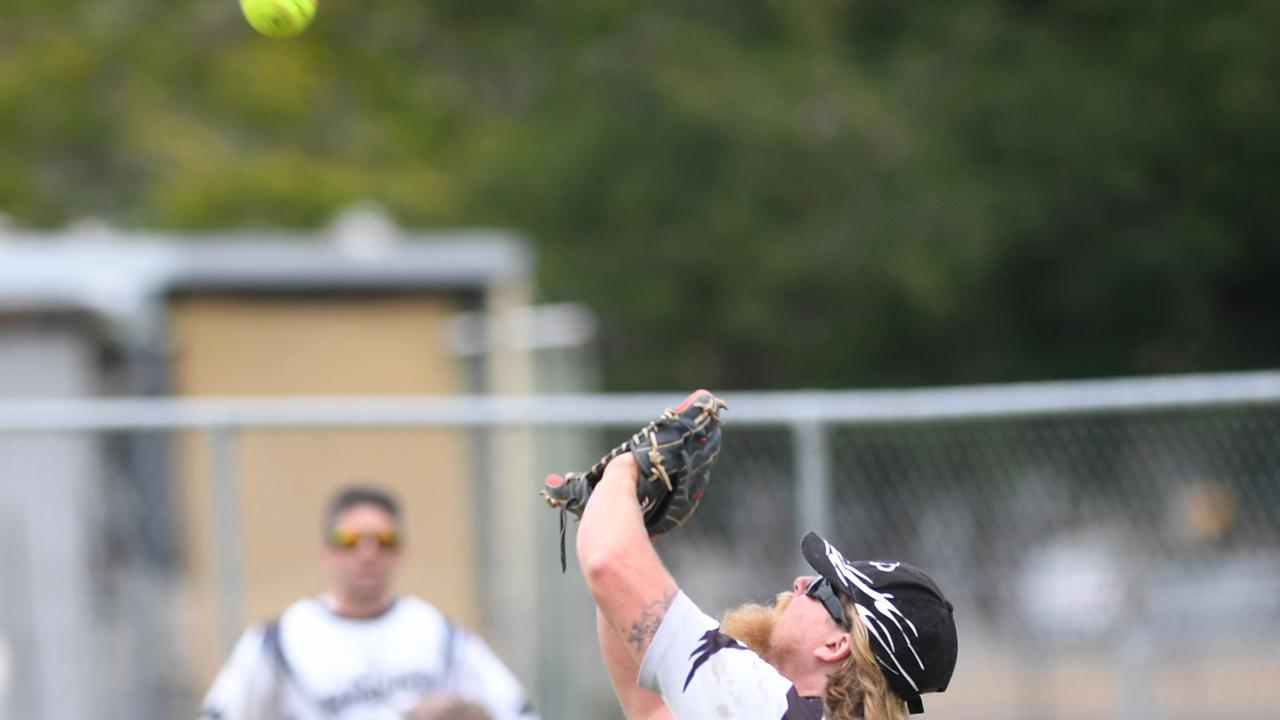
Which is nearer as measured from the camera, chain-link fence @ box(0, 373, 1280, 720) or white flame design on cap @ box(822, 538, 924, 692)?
white flame design on cap @ box(822, 538, 924, 692)

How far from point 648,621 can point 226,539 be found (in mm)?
4140

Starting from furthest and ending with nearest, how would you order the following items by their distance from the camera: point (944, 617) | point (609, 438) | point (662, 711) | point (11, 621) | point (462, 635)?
point (609, 438), point (11, 621), point (462, 635), point (662, 711), point (944, 617)

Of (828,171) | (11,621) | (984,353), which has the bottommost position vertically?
(11,621)

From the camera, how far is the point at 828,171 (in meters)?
17.4

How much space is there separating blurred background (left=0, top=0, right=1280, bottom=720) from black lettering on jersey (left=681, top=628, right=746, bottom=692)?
12.3 ft

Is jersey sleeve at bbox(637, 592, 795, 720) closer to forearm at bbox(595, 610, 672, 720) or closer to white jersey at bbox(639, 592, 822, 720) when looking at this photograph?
white jersey at bbox(639, 592, 822, 720)

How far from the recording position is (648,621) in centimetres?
273

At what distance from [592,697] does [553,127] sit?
12025 mm

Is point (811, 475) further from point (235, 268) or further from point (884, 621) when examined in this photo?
point (235, 268)

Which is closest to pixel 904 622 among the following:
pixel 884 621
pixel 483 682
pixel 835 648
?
Answer: pixel 884 621

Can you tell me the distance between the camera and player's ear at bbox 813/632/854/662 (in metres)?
2.90

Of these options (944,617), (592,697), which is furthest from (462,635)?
(944,617)

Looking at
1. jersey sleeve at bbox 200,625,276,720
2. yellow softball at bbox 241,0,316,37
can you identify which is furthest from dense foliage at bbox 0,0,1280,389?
yellow softball at bbox 241,0,316,37

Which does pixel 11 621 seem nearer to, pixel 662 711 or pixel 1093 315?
pixel 662 711
